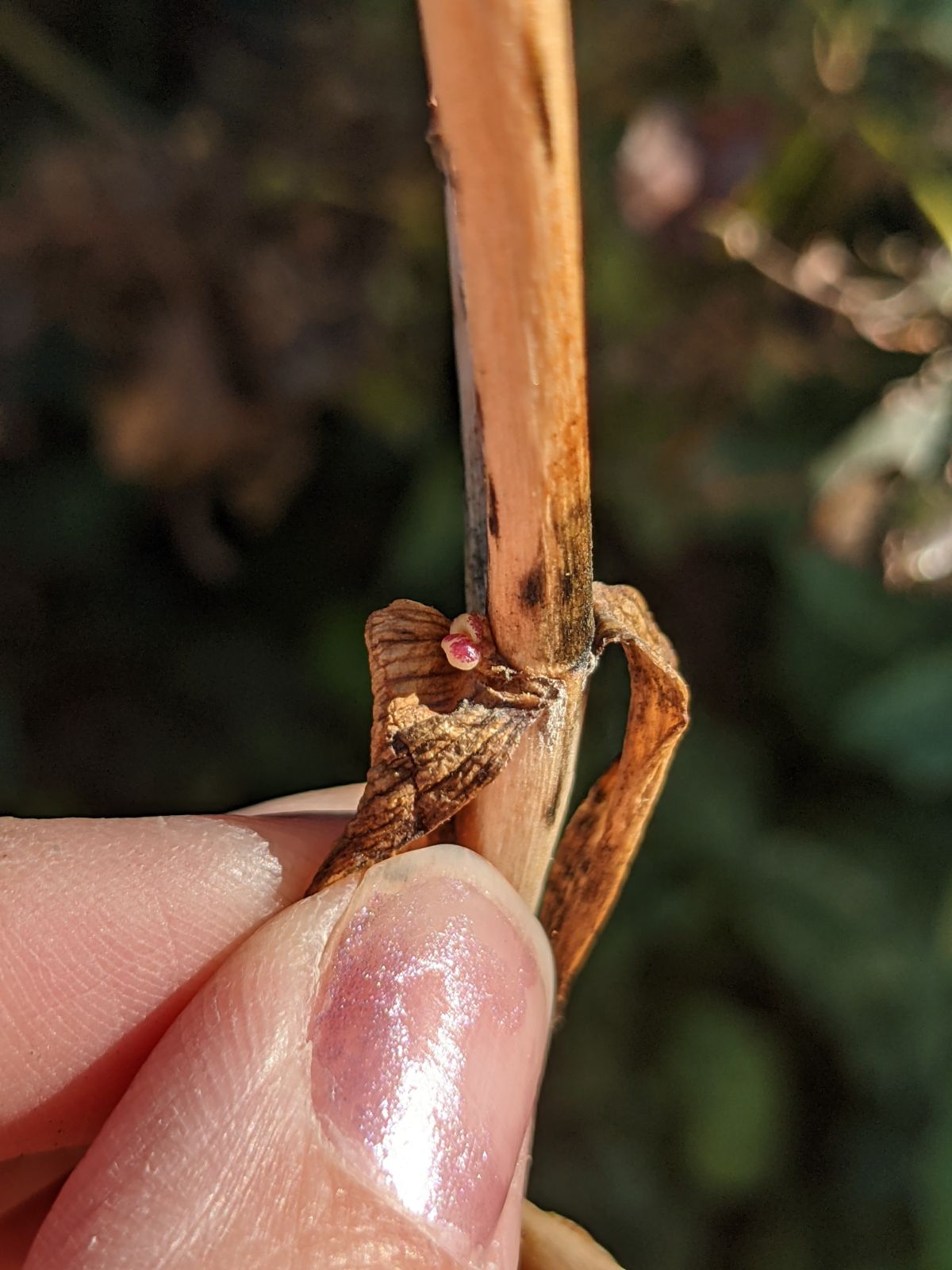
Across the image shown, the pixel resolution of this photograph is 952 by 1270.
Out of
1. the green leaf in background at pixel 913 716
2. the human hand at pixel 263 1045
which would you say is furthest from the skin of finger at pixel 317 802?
the green leaf in background at pixel 913 716

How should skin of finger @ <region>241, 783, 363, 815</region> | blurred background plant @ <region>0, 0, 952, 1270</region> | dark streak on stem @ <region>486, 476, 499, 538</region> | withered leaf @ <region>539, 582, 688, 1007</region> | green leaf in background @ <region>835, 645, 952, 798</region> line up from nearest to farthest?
dark streak on stem @ <region>486, 476, 499, 538</region>, withered leaf @ <region>539, 582, 688, 1007</region>, skin of finger @ <region>241, 783, 363, 815</region>, green leaf in background @ <region>835, 645, 952, 798</region>, blurred background plant @ <region>0, 0, 952, 1270</region>

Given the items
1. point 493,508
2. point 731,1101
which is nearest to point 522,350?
point 493,508

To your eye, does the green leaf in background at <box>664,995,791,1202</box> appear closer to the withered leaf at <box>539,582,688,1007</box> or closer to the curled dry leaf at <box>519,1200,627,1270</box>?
the curled dry leaf at <box>519,1200,627,1270</box>

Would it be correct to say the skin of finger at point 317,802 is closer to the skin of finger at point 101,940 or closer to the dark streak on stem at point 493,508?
the skin of finger at point 101,940

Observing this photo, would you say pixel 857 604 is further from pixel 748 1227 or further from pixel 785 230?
pixel 748 1227

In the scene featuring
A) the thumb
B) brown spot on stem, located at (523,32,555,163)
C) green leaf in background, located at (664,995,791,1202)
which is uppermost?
brown spot on stem, located at (523,32,555,163)

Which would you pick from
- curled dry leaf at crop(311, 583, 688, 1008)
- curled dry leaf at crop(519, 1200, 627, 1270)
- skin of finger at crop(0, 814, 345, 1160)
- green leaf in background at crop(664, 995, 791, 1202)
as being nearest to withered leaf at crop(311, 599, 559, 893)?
curled dry leaf at crop(311, 583, 688, 1008)
